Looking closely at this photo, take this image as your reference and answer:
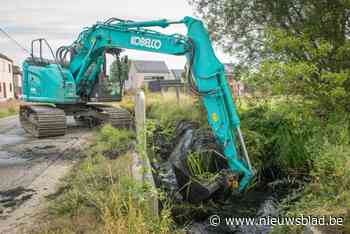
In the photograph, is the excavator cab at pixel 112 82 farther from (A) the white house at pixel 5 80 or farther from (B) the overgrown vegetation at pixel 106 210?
(A) the white house at pixel 5 80

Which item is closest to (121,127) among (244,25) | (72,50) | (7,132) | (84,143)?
(84,143)

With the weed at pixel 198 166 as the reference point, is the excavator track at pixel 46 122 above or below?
below

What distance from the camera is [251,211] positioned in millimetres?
3617

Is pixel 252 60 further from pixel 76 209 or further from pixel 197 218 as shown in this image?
pixel 76 209

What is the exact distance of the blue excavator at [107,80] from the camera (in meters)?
3.93

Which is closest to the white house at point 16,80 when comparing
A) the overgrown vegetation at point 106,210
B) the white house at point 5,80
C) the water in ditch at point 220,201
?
the white house at point 5,80

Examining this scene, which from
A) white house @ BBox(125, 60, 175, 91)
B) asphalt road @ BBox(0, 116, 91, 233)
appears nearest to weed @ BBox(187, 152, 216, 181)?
asphalt road @ BBox(0, 116, 91, 233)

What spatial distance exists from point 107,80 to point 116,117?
3.88 ft

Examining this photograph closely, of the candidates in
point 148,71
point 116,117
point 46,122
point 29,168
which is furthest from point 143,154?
point 148,71

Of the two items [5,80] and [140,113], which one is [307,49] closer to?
[140,113]

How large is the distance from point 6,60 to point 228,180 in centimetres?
4341

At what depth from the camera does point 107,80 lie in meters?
8.85

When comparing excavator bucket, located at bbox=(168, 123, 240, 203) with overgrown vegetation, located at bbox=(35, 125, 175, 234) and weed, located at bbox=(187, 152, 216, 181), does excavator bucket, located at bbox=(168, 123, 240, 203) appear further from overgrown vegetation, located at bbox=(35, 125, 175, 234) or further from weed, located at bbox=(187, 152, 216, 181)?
overgrown vegetation, located at bbox=(35, 125, 175, 234)

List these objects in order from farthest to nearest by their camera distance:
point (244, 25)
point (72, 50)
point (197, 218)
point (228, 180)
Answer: point (72, 50), point (244, 25), point (228, 180), point (197, 218)
